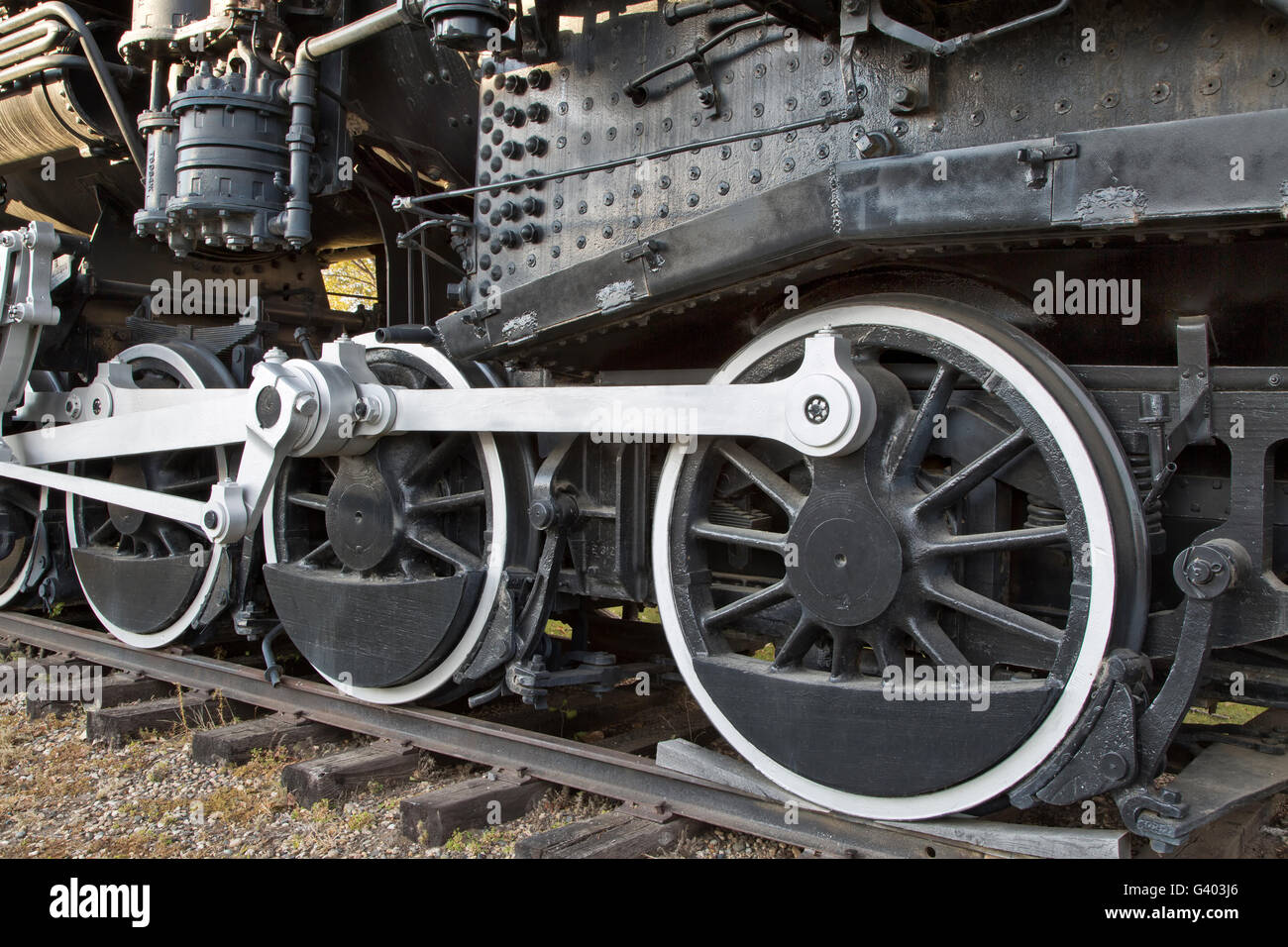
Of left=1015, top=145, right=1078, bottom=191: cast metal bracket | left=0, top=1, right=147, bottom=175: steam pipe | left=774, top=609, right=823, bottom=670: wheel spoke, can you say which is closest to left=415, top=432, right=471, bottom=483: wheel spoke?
left=774, top=609, right=823, bottom=670: wheel spoke

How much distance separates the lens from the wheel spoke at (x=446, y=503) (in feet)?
13.2

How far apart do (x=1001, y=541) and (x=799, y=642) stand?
2.06 feet

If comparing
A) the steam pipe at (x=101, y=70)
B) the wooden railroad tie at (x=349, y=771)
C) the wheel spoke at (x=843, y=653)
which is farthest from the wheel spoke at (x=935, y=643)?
the steam pipe at (x=101, y=70)

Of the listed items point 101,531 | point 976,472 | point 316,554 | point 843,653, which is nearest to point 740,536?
point 843,653

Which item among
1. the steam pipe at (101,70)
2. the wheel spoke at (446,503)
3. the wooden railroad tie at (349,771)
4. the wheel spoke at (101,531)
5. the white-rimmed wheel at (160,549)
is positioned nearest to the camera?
the wooden railroad tie at (349,771)

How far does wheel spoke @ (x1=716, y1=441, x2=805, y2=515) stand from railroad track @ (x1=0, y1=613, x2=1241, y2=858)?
0.77 m

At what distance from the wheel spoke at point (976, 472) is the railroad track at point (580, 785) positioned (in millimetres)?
790

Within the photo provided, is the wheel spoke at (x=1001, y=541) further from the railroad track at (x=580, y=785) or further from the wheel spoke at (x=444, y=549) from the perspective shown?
the wheel spoke at (x=444, y=549)

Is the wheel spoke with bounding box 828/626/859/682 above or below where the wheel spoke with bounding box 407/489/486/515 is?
below

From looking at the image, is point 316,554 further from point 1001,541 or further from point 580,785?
point 1001,541

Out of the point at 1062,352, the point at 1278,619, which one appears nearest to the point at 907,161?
the point at 1062,352

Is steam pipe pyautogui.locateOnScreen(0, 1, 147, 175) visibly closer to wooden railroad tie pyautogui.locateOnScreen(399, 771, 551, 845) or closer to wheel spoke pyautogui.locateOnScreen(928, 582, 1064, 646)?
wooden railroad tie pyautogui.locateOnScreen(399, 771, 551, 845)

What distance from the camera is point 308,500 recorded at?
14.8 feet

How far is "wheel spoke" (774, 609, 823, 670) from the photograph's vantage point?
3.11 meters
